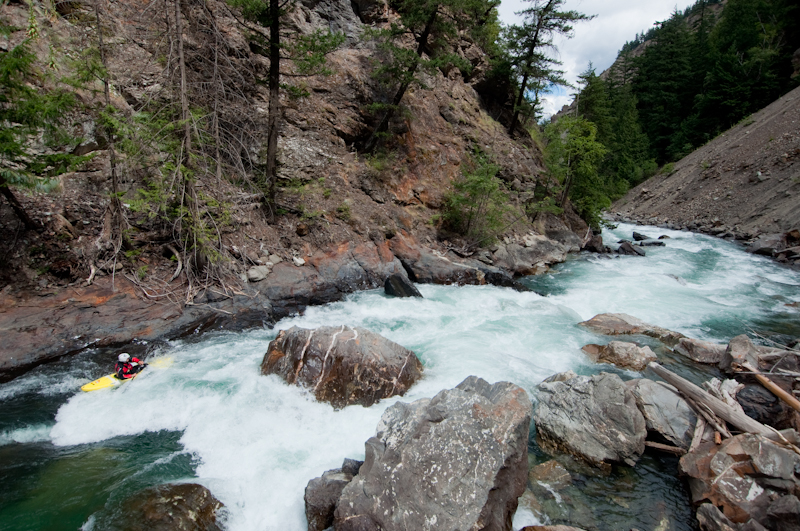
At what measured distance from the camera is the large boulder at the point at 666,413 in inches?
210

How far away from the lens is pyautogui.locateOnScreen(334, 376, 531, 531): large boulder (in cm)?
364

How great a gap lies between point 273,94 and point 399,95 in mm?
5979

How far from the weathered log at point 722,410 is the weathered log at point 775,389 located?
2.69 ft

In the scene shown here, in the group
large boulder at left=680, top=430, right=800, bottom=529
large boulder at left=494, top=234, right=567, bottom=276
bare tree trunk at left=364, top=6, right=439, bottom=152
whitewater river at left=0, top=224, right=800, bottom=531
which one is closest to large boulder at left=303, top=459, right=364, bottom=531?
whitewater river at left=0, top=224, right=800, bottom=531

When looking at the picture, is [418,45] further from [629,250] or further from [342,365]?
[629,250]

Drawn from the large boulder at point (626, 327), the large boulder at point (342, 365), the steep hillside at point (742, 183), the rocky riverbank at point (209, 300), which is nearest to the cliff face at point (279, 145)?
the rocky riverbank at point (209, 300)

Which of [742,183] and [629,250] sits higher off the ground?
[742,183]

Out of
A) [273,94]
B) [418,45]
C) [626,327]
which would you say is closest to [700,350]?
[626,327]

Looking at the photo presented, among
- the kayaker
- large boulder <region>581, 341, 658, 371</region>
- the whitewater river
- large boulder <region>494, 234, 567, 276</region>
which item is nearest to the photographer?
the whitewater river

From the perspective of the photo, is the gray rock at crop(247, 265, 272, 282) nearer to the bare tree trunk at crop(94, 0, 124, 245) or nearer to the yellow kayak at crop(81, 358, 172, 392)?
the bare tree trunk at crop(94, 0, 124, 245)

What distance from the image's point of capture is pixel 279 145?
12961 mm

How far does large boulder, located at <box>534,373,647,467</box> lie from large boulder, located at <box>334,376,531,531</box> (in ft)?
3.72

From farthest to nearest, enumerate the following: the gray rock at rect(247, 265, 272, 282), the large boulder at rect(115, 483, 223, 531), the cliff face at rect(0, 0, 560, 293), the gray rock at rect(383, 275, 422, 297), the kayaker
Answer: the gray rock at rect(383, 275, 422, 297), the gray rock at rect(247, 265, 272, 282), the cliff face at rect(0, 0, 560, 293), the kayaker, the large boulder at rect(115, 483, 223, 531)

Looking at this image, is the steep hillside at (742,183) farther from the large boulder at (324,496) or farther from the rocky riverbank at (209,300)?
the large boulder at (324,496)
